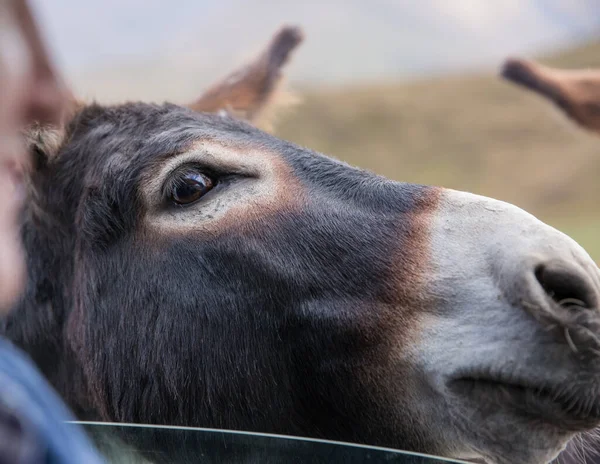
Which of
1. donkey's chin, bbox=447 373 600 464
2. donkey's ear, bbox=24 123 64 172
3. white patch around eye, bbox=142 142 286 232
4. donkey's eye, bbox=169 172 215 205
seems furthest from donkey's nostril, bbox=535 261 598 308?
donkey's ear, bbox=24 123 64 172

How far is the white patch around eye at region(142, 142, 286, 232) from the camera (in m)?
1.26

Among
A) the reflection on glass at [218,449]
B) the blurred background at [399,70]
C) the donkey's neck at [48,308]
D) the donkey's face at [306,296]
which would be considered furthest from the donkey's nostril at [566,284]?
the blurred background at [399,70]

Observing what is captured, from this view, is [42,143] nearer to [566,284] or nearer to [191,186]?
[191,186]

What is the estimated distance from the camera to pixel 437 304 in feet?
3.41

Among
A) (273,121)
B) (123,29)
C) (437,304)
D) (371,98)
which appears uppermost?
(123,29)

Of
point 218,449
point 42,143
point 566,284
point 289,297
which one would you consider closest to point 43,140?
point 42,143

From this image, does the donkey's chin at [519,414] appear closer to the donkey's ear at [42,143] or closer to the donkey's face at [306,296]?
the donkey's face at [306,296]

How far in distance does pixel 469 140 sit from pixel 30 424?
257 inches

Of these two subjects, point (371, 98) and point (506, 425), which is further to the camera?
point (371, 98)

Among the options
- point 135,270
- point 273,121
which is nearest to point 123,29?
point 273,121

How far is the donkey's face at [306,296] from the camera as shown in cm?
98

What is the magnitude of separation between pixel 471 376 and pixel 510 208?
29 cm

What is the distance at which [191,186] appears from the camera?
129 cm

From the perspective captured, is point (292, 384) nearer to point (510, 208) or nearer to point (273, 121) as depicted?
point (510, 208)
